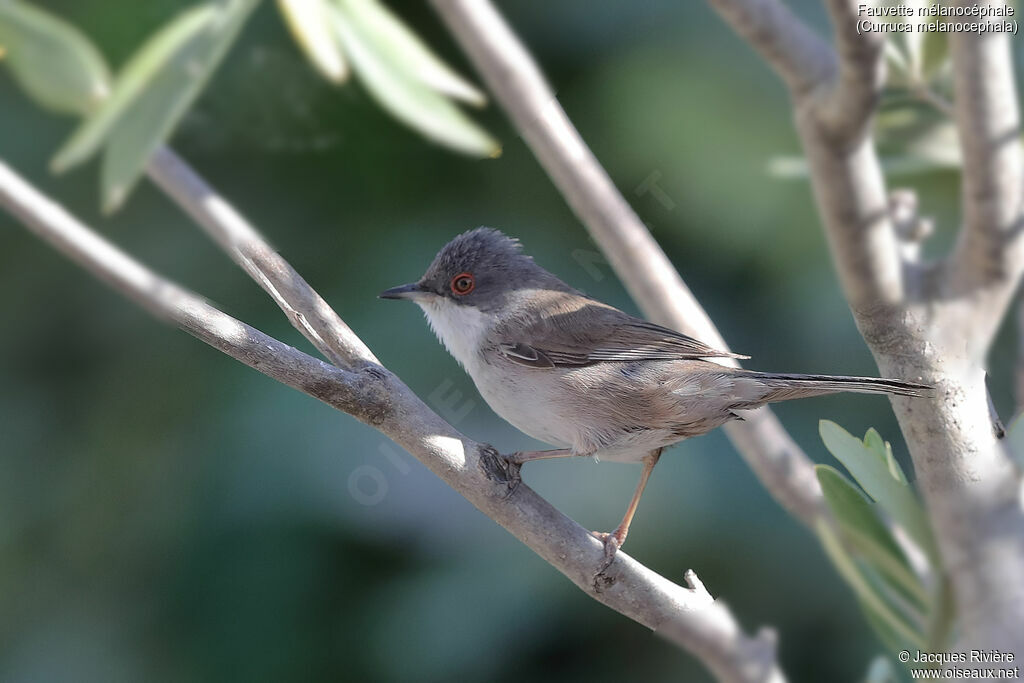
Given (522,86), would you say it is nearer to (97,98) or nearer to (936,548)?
(97,98)

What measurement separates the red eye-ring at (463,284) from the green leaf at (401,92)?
0.32 meters

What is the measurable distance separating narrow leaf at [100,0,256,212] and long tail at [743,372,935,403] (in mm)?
530

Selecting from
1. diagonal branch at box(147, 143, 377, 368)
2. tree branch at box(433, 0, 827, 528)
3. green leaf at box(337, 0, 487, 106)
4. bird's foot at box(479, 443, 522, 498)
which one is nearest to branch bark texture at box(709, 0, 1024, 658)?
tree branch at box(433, 0, 827, 528)

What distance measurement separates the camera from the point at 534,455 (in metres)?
0.85

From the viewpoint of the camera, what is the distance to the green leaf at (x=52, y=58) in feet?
2.23

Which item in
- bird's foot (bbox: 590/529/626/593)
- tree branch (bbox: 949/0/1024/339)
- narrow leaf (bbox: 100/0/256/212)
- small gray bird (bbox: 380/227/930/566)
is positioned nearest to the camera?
tree branch (bbox: 949/0/1024/339)

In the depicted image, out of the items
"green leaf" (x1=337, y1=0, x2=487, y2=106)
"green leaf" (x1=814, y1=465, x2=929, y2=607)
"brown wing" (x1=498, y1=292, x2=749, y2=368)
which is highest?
"brown wing" (x1=498, y1=292, x2=749, y2=368)

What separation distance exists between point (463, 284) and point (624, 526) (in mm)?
361

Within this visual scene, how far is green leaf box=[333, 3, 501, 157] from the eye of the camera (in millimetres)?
669

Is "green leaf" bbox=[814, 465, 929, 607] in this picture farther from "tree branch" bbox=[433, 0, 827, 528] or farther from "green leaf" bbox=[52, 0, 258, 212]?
"green leaf" bbox=[52, 0, 258, 212]

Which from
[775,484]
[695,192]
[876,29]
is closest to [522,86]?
[695,192]

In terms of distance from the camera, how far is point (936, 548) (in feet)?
1.83

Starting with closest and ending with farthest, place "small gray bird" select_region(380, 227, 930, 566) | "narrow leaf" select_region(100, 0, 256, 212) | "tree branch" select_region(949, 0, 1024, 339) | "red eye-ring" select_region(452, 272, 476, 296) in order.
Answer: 1. "tree branch" select_region(949, 0, 1024, 339)
2. "narrow leaf" select_region(100, 0, 256, 212)
3. "small gray bird" select_region(380, 227, 930, 566)
4. "red eye-ring" select_region(452, 272, 476, 296)

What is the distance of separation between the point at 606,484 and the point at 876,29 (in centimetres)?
58
